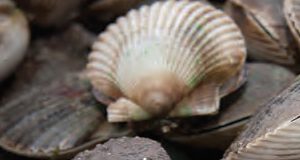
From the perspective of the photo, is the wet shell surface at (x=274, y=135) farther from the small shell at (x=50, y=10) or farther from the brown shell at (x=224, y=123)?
the small shell at (x=50, y=10)

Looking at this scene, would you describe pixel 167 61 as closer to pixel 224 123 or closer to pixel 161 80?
pixel 161 80

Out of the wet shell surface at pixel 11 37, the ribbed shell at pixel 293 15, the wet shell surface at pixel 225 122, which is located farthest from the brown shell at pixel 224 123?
the wet shell surface at pixel 11 37

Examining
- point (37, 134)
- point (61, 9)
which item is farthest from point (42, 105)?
point (61, 9)

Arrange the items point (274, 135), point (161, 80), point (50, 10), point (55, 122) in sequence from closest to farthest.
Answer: point (274, 135)
point (161, 80)
point (55, 122)
point (50, 10)

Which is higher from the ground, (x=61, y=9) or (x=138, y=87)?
(x=61, y=9)

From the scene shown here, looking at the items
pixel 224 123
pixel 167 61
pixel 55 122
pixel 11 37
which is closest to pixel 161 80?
pixel 167 61

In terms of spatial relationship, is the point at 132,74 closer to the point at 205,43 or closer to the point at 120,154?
the point at 205,43
